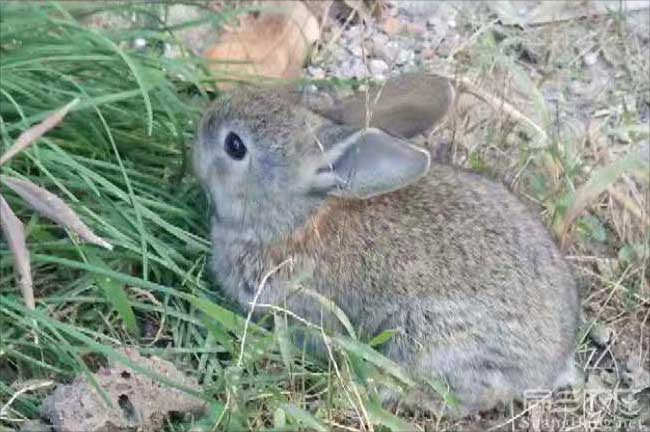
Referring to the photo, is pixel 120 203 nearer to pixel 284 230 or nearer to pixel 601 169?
pixel 284 230

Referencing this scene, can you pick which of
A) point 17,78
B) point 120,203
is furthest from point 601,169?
point 17,78

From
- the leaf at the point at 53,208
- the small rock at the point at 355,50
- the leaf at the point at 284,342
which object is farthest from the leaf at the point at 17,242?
the small rock at the point at 355,50

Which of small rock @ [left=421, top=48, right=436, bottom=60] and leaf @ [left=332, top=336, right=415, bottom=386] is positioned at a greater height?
small rock @ [left=421, top=48, right=436, bottom=60]

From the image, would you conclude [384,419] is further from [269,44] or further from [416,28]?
[416,28]

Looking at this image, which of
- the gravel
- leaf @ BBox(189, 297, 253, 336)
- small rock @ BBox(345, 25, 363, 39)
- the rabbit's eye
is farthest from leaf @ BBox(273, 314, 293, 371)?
small rock @ BBox(345, 25, 363, 39)

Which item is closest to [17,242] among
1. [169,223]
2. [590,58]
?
[169,223]

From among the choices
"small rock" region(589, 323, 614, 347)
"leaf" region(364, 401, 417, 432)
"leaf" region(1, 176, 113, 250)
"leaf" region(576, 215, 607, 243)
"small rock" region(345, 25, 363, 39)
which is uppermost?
"leaf" region(1, 176, 113, 250)

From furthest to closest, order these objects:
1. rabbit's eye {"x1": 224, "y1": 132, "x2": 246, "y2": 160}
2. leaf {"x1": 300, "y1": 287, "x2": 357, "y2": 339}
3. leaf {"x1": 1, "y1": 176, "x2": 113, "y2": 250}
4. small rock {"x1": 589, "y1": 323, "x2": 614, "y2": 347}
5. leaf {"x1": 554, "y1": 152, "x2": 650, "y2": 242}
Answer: leaf {"x1": 554, "y1": 152, "x2": 650, "y2": 242}, small rock {"x1": 589, "y1": 323, "x2": 614, "y2": 347}, rabbit's eye {"x1": 224, "y1": 132, "x2": 246, "y2": 160}, leaf {"x1": 300, "y1": 287, "x2": 357, "y2": 339}, leaf {"x1": 1, "y1": 176, "x2": 113, "y2": 250}

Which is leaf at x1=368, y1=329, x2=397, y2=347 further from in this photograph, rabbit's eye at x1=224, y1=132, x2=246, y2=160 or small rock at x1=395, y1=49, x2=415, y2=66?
small rock at x1=395, y1=49, x2=415, y2=66
